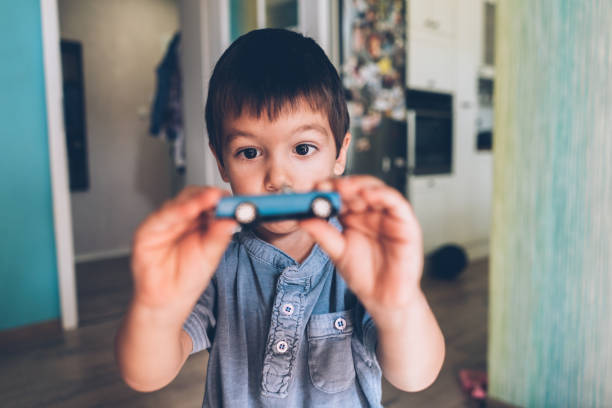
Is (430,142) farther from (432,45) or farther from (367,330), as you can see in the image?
(367,330)

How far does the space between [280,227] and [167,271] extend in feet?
0.74

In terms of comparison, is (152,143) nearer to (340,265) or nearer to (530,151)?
(530,151)

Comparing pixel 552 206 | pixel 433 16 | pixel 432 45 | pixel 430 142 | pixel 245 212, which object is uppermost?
pixel 433 16

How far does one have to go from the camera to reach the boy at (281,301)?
0.55 meters

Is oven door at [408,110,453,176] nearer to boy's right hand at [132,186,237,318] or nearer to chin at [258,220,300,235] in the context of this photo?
chin at [258,220,300,235]

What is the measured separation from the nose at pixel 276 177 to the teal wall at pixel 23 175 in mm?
1881

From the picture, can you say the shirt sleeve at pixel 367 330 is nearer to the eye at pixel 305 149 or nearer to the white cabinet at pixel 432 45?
the eye at pixel 305 149

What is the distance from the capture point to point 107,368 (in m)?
1.79

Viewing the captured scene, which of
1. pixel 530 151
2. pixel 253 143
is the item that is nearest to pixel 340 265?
pixel 253 143

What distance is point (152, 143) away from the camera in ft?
13.7

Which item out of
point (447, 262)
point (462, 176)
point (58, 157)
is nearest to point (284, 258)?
point (58, 157)

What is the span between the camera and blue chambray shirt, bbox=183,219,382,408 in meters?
0.64

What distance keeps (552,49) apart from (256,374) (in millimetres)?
1124

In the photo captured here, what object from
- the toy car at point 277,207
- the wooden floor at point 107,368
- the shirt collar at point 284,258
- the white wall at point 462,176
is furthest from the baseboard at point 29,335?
the white wall at point 462,176
